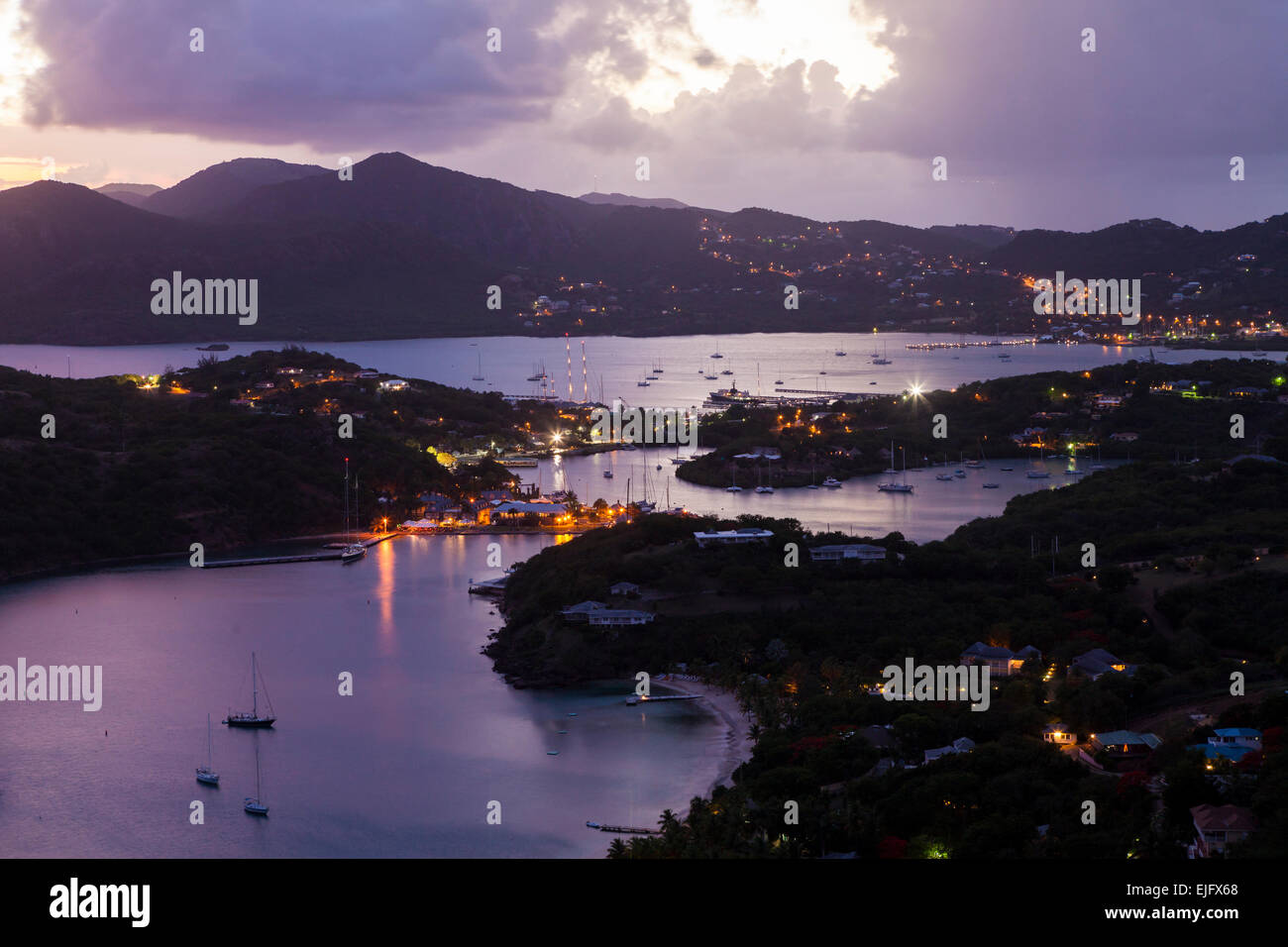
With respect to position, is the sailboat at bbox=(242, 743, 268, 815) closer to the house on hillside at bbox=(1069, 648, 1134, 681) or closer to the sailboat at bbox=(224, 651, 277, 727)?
the sailboat at bbox=(224, 651, 277, 727)

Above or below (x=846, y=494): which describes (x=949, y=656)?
below

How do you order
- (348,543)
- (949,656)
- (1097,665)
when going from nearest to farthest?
1. (1097,665)
2. (949,656)
3. (348,543)

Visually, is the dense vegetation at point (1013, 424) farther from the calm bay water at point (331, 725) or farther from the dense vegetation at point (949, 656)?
the dense vegetation at point (949, 656)

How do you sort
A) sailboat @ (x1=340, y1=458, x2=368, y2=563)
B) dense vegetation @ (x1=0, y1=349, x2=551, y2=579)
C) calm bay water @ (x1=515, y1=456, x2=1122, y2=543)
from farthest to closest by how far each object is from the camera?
1. calm bay water @ (x1=515, y1=456, x2=1122, y2=543)
2. dense vegetation @ (x1=0, y1=349, x2=551, y2=579)
3. sailboat @ (x1=340, y1=458, x2=368, y2=563)

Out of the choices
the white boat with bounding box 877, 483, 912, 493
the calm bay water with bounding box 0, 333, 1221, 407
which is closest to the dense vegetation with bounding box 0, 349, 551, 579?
the white boat with bounding box 877, 483, 912, 493

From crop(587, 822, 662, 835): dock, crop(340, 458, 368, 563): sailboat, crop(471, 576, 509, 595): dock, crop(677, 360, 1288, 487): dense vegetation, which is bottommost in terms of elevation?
crop(587, 822, 662, 835): dock

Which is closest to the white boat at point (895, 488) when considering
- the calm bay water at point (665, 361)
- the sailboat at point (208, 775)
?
the calm bay water at point (665, 361)

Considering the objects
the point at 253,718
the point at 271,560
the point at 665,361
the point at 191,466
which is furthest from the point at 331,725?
the point at 665,361

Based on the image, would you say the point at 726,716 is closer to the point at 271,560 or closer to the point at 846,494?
the point at 271,560
